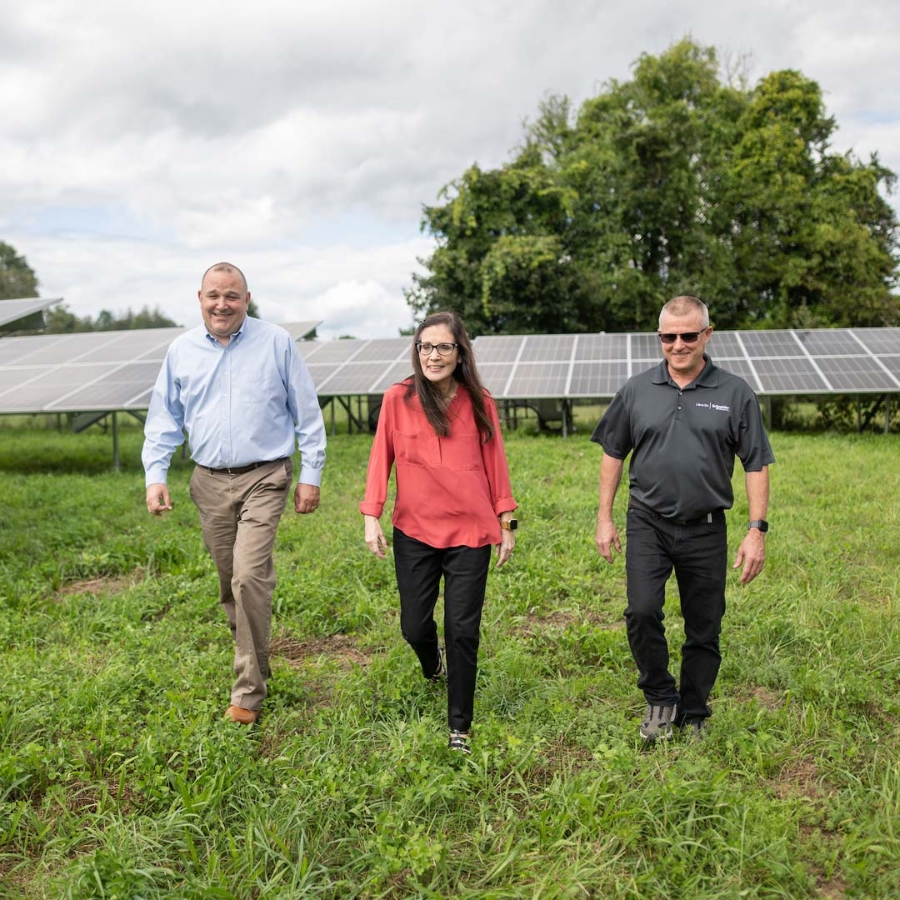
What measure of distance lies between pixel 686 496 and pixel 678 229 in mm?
22587

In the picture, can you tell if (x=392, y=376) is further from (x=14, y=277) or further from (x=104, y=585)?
(x=14, y=277)

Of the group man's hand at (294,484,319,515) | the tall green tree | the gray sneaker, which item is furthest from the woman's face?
the tall green tree

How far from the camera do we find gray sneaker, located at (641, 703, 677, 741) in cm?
343

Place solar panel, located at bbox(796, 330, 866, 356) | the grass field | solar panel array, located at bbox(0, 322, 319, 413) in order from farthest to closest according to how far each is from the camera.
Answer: solar panel, located at bbox(796, 330, 866, 356)
solar panel array, located at bbox(0, 322, 319, 413)
the grass field

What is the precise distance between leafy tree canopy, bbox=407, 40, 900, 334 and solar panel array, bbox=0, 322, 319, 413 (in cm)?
902

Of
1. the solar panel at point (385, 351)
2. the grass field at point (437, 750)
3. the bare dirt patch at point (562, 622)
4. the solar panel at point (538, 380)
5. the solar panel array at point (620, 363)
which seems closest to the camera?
the grass field at point (437, 750)

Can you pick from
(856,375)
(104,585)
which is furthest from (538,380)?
(104,585)

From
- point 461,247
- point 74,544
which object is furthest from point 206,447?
point 461,247

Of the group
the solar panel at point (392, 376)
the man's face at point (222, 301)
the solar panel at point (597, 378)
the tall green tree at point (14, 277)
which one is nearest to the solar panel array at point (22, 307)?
the solar panel at point (392, 376)

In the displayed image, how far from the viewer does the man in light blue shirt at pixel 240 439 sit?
372 cm

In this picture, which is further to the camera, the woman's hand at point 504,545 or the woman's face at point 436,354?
the woman's hand at point 504,545

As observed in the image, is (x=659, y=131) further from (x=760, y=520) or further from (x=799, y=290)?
(x=760, y=520)

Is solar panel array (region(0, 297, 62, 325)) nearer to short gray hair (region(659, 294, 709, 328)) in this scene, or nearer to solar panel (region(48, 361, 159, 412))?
solar panel (region(48, 361, 159, 412))

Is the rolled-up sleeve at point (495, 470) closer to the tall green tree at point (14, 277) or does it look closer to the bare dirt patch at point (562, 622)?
the bare dirt patch at point (562, 622)
